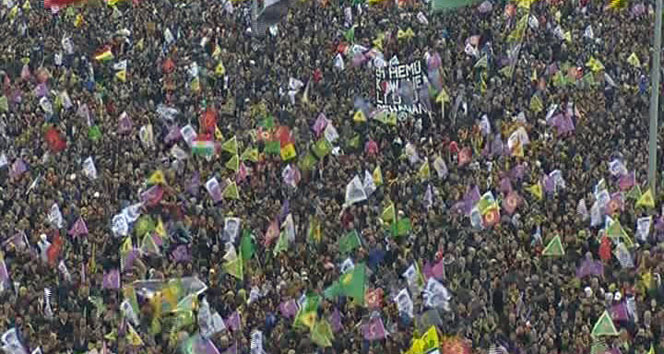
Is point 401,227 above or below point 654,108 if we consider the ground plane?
below

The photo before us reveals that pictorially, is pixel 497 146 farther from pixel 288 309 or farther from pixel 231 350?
pixel 231 350

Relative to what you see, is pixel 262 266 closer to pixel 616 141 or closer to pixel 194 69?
pixel 616 141

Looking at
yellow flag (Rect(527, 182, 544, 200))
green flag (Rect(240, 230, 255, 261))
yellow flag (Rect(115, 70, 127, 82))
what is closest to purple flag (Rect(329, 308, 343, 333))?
green flag (Rect(240, 230, 255, 261))

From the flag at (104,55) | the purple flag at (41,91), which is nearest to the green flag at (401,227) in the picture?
the purple flag at (41,91)

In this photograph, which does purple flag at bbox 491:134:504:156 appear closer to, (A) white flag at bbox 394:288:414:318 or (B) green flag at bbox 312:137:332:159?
(B) green flag at bbox 312:137:332:159

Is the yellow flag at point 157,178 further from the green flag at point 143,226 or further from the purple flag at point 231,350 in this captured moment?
the purple flag at point 231,350

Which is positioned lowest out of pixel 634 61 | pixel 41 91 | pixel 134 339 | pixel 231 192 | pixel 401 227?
pixel 41 91

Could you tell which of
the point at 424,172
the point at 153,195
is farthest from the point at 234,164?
the point at 424,172
